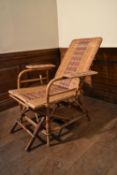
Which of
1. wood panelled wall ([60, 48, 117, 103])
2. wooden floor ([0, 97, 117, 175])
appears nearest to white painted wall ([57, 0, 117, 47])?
wood panelled wall ([60, 48, 117, 103])

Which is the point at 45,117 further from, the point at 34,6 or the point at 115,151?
the point at 34,6

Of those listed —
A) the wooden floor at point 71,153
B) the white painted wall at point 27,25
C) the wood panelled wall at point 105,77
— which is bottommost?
the wooden floor at point 71,153

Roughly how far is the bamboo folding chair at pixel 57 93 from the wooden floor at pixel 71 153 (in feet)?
0.38

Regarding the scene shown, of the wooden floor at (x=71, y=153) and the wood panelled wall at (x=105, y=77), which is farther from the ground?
the wood panelled wall at (x=105, y=77)

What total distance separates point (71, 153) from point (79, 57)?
1.14 m

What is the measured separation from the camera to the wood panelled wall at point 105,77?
2580mm

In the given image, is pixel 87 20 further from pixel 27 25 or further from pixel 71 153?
pixel 71 153

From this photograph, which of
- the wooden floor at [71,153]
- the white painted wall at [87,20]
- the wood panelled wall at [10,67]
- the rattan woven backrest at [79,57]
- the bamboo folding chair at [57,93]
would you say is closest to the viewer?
the wooden floor at [71,153]

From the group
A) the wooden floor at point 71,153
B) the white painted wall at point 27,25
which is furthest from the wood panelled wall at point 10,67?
the wooden floor at point 71,153

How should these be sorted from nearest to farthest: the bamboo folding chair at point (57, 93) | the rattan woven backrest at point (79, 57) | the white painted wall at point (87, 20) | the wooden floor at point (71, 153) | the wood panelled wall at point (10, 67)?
the wooden floor at point (71, 153) < the bamboo folding chair at point (57, 93) < the rattan woven backrest at point (79, 57) < the white painted wall at point (87, 20) < the wood panelled wall at point (10, 67)

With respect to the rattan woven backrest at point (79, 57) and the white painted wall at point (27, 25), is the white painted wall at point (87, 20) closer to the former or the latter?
the white painted wall at point (27, 25)

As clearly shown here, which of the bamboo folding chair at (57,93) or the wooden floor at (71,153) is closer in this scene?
the wooden floor at (71,153)

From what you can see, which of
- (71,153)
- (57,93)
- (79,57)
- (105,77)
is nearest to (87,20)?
(79,57)

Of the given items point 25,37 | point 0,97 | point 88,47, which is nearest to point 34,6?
point 25,37
